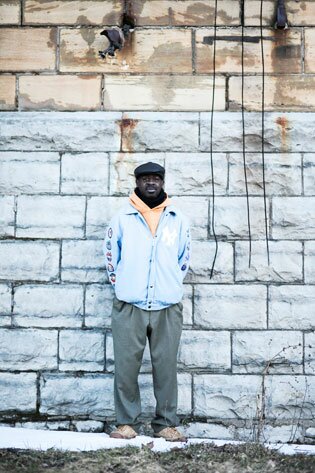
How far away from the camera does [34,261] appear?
5.63 m

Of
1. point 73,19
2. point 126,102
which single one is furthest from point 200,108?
point 73,19

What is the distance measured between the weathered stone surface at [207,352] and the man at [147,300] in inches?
14.0

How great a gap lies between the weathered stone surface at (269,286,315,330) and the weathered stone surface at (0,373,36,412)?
1.89m

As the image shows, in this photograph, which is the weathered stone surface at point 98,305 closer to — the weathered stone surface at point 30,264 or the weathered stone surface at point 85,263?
the weathered stone surface at point 85,263

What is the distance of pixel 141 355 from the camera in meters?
5.18

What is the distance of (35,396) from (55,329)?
53cm

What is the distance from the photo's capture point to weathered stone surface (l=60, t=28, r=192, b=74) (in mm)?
5734

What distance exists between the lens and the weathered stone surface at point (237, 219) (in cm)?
562

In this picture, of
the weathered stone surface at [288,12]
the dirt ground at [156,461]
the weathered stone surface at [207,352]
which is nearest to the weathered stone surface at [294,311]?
the weathered stone surface at [207,352]

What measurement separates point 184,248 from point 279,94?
1468 mm

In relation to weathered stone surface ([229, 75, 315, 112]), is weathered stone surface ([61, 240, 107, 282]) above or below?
below

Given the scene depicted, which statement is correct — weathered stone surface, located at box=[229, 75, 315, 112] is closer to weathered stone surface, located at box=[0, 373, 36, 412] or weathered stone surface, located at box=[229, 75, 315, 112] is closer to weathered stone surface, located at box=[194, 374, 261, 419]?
weathered stone surface, located at box=[194, 374, 261, 419]

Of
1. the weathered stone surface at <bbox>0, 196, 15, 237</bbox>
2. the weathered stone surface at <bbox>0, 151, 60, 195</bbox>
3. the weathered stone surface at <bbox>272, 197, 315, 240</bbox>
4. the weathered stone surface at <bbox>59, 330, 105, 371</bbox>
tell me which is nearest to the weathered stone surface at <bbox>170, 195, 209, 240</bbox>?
the weathered stone surface at <bbox>272, 197, 315, 240</bbox>

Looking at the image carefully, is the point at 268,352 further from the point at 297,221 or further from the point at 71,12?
the point at 71,12
